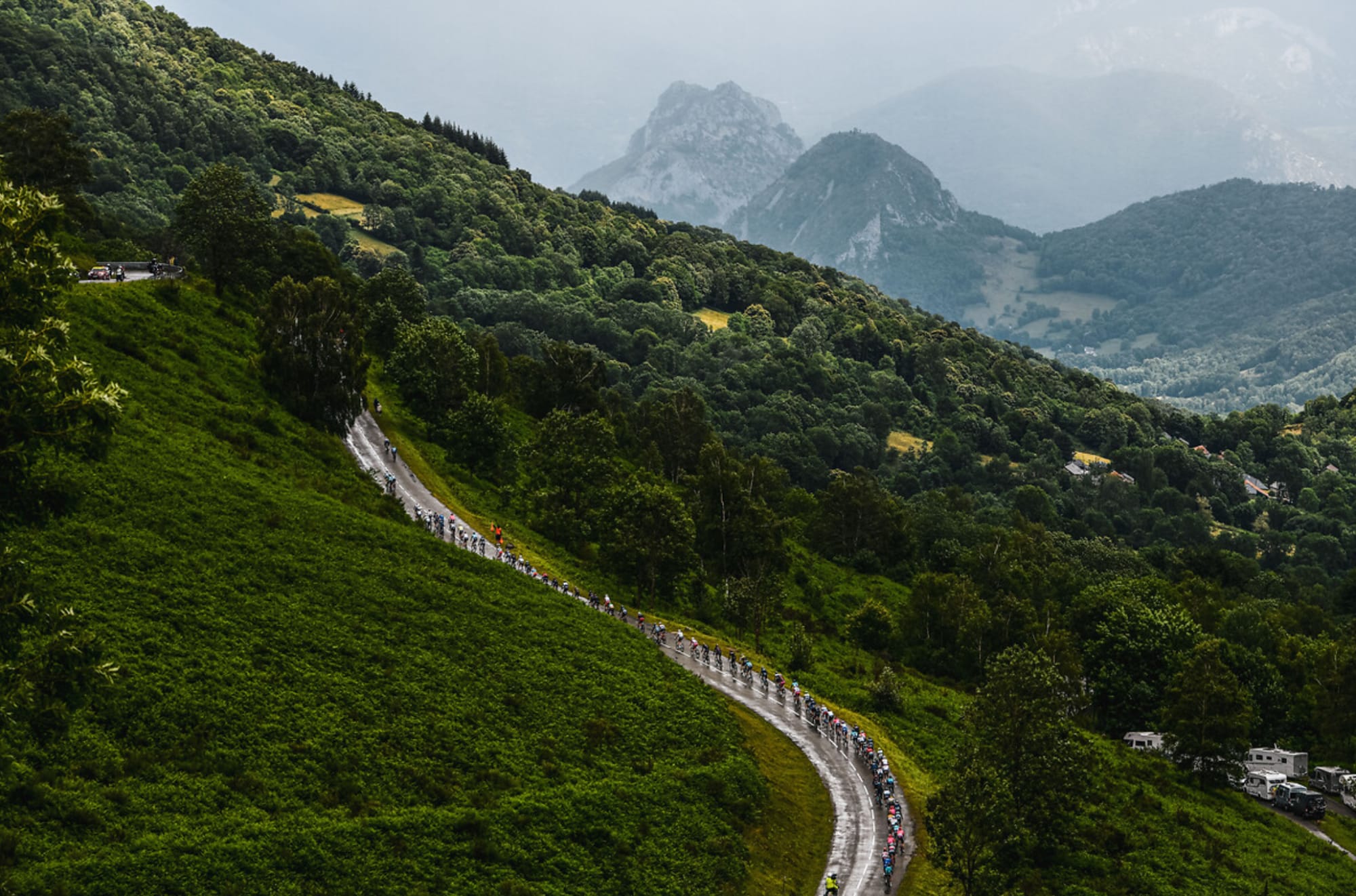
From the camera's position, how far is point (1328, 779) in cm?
8812

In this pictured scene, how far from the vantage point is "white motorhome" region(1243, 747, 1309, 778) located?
290 ft

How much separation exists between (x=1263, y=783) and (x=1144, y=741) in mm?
8479

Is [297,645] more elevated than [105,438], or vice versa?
[105,438]

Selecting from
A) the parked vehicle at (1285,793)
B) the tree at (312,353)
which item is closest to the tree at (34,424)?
the tree at (312,353)

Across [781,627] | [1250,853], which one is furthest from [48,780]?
[781,627]

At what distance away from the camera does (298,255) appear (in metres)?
132

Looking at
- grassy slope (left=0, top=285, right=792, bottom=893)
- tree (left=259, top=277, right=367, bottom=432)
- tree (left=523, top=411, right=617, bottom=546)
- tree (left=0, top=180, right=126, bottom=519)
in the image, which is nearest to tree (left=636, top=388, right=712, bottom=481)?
tree (left=523, top=411, right=617, bottom=546)

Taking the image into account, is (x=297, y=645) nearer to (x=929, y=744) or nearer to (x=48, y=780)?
(x=48, y=780)

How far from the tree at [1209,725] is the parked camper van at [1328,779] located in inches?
420

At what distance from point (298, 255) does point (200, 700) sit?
9756 cm

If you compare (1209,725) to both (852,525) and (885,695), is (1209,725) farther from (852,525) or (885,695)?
(852,525)

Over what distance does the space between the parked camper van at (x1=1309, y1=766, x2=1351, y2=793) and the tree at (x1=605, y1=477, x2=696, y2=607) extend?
49765 mm

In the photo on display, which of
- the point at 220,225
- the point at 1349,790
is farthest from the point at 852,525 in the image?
the point at 220,225

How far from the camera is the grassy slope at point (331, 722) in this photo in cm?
3600
